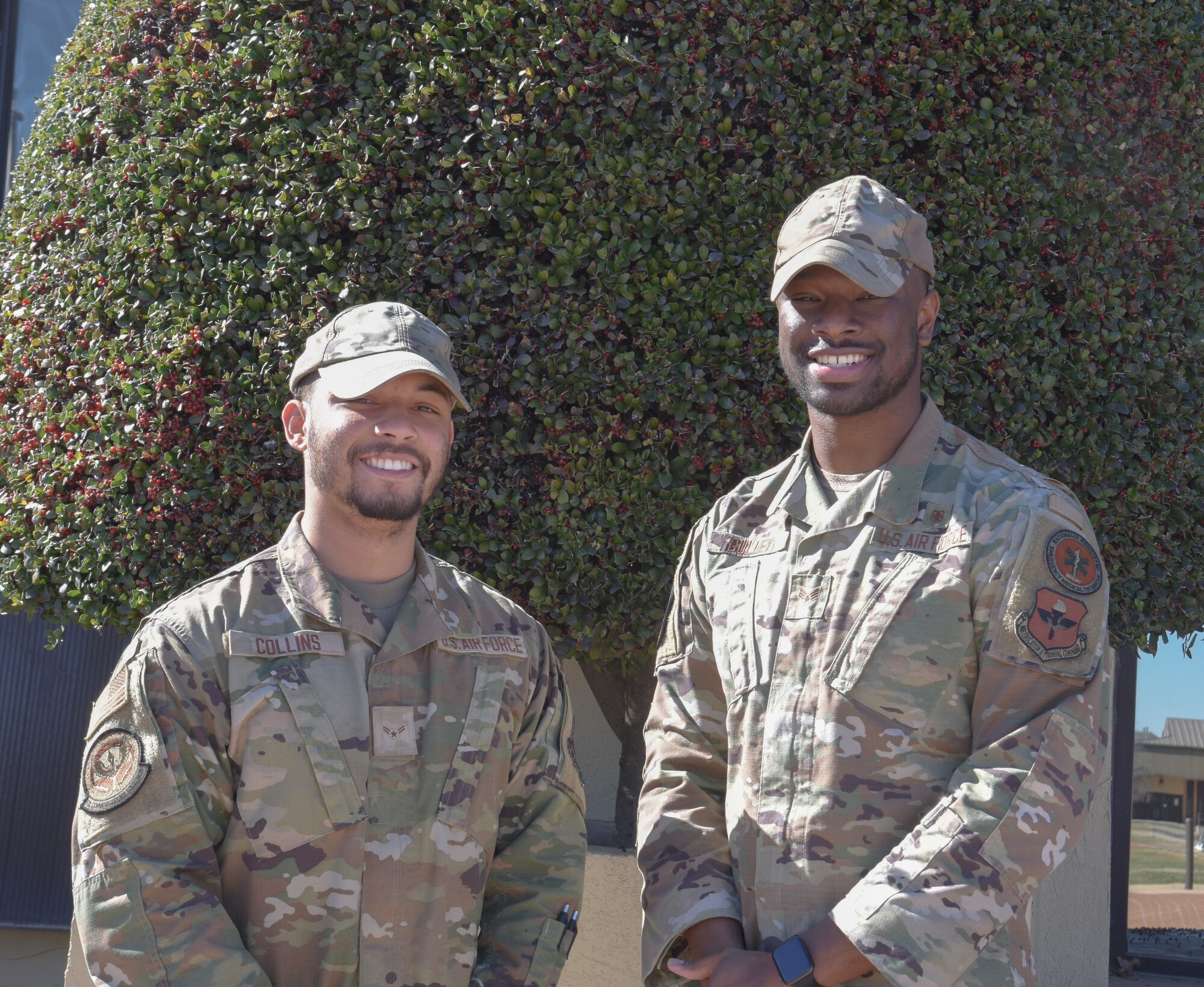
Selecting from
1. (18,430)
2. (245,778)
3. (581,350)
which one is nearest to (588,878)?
(581,350)

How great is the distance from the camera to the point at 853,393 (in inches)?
97.7

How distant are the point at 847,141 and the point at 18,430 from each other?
9.21ft

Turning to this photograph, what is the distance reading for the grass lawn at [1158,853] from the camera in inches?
226

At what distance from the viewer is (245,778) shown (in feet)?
7.43

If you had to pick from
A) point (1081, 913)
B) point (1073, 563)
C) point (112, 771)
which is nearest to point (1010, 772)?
point (1073, 563)

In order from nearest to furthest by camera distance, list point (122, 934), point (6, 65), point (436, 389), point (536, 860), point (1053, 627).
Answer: point (122, 934), point (1053, 627), point (536, 860), point (436, 389), point (6, 65)

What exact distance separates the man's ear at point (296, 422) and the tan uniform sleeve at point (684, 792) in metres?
0.88

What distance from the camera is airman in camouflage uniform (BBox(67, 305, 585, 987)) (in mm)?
2150

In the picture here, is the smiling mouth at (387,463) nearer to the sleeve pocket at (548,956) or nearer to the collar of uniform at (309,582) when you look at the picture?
the collar of uniform at (309,582)

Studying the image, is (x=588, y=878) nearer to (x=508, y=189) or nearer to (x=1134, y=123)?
(x=508, y=189)

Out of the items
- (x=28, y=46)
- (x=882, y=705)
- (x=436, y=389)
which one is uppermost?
(x=28, y=46)

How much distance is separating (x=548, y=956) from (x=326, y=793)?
21.1 inches

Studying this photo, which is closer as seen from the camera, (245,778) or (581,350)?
(245,778)

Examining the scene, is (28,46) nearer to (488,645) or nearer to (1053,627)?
(488,645)
